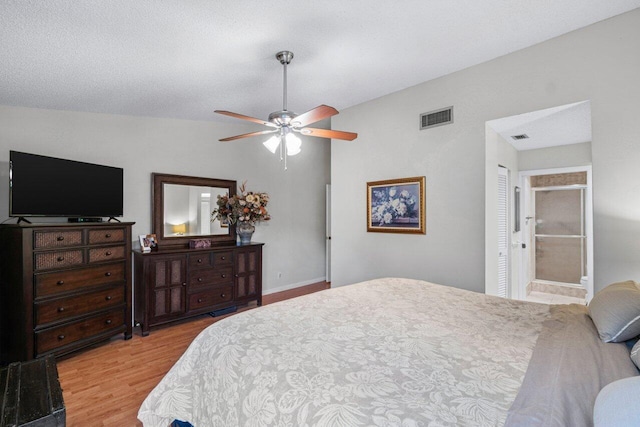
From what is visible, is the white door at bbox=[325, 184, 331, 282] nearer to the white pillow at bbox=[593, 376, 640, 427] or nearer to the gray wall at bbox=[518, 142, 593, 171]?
the gray wall at bbox=[518, 142, 593, 171]

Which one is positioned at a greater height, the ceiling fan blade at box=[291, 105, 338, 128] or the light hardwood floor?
the ceiling fan blade at box=[291, 105, 338, 128]

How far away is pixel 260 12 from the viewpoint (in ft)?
6.52

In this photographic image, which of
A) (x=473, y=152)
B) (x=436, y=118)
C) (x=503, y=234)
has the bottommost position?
(x=503, y=234)

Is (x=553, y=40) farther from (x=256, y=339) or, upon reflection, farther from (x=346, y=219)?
(x=256, y=339)

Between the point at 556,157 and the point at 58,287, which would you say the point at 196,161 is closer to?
the point at 58,287

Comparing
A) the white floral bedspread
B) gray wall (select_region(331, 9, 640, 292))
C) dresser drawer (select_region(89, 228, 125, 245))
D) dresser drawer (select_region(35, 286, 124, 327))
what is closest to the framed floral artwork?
gray wall (select_region(331, 9, 640, 292))

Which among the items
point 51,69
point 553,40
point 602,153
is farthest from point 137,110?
point 602,153

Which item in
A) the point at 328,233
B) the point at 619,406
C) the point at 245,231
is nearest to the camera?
the point at 619,406

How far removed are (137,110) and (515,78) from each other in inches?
153

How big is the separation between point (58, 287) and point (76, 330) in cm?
44

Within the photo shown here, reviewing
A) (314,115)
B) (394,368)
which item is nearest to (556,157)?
(314,115)

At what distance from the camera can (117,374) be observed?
8.42 feet

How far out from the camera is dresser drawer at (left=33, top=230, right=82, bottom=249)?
2566 millimetres

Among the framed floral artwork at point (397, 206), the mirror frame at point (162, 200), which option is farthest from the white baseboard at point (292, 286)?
the framed floral artwork at point (397, 206)
